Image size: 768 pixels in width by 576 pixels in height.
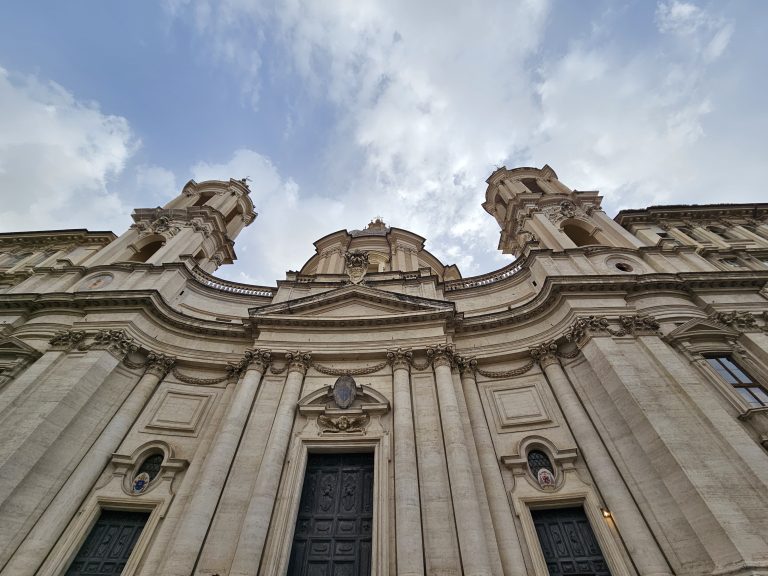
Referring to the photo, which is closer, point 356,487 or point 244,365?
point 356,487

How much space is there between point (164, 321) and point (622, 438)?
17882 millimetres

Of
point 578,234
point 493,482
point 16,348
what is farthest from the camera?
point 578,234

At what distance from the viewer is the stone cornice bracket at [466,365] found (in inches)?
588

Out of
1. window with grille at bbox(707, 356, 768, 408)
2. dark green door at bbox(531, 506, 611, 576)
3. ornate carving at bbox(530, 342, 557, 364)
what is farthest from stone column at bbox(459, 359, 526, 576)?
window with grille at bbox(707, 356, 768, 408)

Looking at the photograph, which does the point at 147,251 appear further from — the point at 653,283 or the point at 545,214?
the point at 653,283

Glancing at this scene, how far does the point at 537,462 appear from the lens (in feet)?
39.5

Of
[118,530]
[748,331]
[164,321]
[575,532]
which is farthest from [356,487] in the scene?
[748,331]

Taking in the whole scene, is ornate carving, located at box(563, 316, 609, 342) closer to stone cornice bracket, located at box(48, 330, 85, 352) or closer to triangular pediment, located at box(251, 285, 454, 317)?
triangular pediment, located at box(251, 285, 454, 317)

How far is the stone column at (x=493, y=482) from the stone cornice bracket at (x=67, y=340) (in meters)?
15.0

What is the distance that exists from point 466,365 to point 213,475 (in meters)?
9.70

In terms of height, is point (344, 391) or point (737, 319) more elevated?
point (737, 319)

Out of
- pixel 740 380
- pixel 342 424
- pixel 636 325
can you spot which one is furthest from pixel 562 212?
pixel 342 424

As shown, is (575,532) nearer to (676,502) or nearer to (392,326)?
(676,502)

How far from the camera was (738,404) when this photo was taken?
35.9 ft
